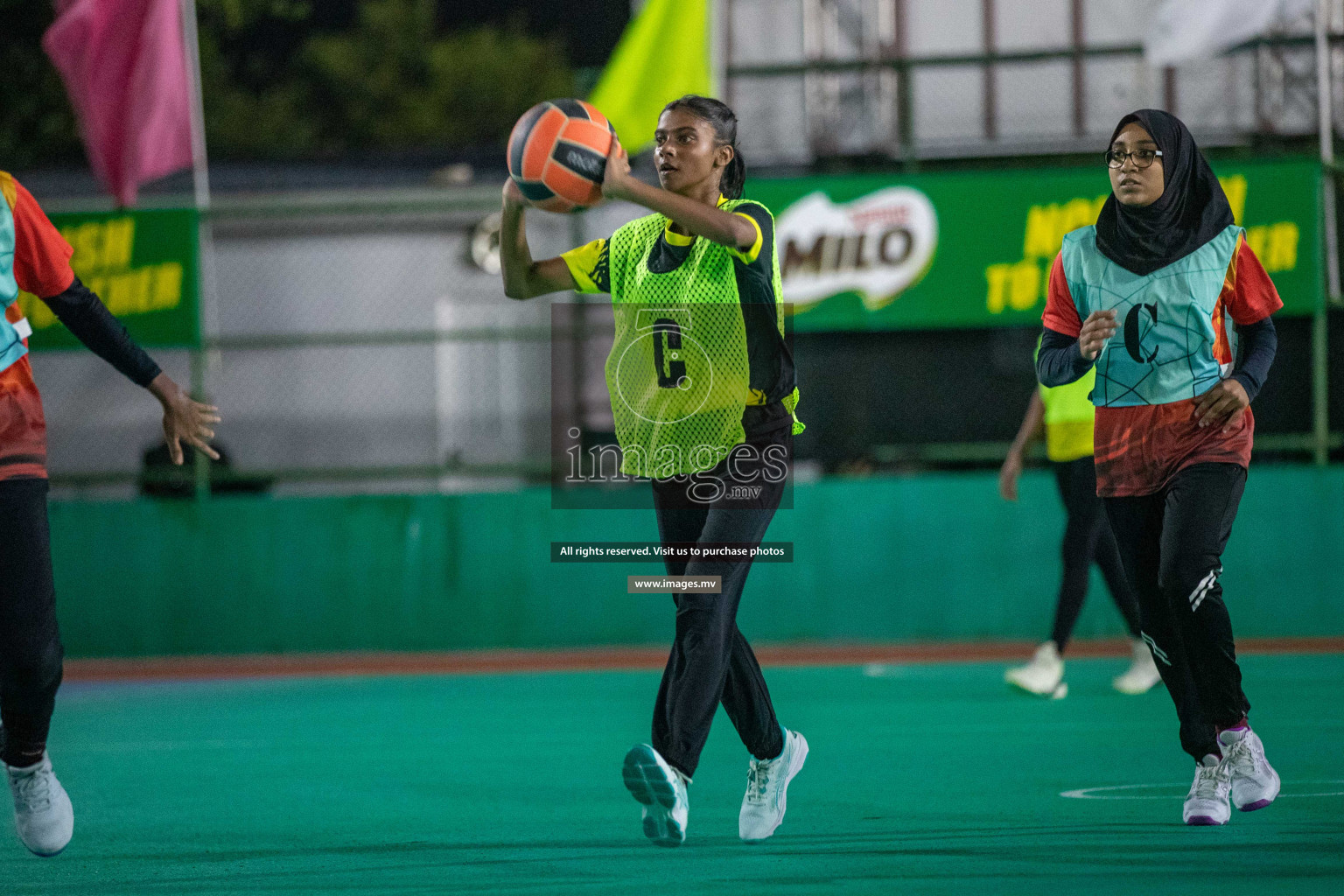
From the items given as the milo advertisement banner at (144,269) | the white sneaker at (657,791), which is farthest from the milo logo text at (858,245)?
the white sneaker at (657,791)

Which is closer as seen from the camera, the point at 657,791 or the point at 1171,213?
Answer: the point at 657,791

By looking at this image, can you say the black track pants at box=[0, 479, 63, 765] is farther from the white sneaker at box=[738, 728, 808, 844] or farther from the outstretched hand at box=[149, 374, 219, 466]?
the white sneaker at box=[738, 728, 808, 844]

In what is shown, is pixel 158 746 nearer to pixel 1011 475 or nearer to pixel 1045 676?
pixel 1011 475

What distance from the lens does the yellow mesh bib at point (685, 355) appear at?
15.4 feet

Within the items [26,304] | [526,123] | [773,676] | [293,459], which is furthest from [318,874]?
[293,459]

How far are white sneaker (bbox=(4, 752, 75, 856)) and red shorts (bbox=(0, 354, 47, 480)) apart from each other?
92cm

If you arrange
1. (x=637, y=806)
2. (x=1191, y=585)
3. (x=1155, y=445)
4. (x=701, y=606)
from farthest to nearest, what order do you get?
(x=637, y=806) < (x=1155, y=445) < (x=1191, y=585) < (x=701, y=606)

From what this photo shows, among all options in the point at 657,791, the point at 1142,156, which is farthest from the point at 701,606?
the point at 1142,156

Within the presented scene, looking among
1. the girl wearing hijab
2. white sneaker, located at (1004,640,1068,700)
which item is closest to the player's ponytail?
the girl wearing hijab

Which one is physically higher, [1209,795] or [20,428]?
[20,428]

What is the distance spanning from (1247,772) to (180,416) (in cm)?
360

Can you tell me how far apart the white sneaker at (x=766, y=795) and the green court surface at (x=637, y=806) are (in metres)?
0.07

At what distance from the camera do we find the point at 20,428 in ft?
15.0

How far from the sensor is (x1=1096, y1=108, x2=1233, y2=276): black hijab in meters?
4.98
